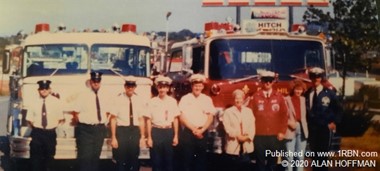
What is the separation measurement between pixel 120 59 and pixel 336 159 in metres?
1.54

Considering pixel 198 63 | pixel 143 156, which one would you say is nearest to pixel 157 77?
pixel 198 63

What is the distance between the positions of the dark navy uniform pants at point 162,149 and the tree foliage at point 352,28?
45.6 inches

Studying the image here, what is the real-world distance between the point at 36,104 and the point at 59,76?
225 millimetres

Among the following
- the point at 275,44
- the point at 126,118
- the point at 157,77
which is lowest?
the point at 126,118

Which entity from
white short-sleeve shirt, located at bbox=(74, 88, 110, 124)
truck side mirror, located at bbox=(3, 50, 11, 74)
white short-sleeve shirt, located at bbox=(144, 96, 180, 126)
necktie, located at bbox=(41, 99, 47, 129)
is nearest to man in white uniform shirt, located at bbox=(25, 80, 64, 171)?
necktie, located at bbox=(41, 99, 47, 129)

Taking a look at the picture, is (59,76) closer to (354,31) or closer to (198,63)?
(198,63)

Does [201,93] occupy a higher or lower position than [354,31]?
lower

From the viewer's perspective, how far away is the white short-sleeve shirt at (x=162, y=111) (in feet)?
10.6

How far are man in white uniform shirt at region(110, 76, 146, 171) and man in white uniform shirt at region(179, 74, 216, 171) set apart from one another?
0.87ft

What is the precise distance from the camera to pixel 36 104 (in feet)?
10.5

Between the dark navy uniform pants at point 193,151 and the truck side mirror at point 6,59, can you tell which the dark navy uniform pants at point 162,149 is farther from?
the truck side mirror at point 6,59

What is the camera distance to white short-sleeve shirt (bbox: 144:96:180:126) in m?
3.23

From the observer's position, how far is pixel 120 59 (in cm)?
332

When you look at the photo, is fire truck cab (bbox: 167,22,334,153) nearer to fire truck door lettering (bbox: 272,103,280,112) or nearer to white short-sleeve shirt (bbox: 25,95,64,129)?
fire truck door lettering (bbox: 272,103,280,112)
